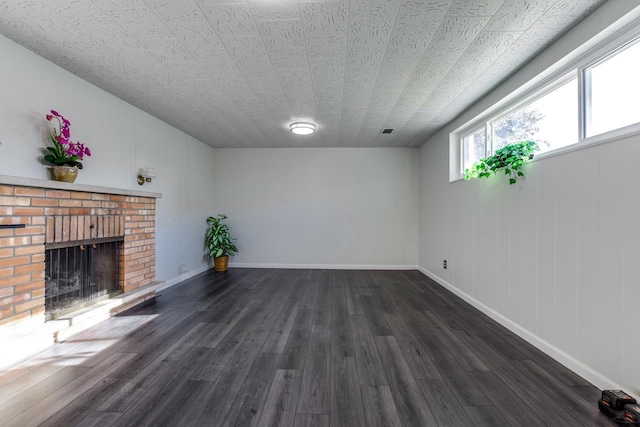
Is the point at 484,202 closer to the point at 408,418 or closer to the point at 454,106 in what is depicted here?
the point at 454,106

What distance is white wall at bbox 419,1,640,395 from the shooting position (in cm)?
153

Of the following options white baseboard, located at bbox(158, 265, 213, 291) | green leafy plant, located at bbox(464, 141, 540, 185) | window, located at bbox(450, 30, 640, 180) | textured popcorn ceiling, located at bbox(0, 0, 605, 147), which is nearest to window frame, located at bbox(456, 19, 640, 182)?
window, located at bbox(450, 30, 640, 180)

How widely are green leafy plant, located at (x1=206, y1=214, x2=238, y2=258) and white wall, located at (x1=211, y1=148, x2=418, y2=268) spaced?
30cm

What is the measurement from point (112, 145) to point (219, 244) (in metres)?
2.46

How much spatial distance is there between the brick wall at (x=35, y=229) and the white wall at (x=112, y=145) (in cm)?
20

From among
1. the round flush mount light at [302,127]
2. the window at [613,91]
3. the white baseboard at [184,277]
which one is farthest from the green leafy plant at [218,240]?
the window at [613,91]

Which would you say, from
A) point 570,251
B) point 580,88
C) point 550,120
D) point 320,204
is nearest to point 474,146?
point 550,120

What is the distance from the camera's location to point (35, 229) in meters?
2.16

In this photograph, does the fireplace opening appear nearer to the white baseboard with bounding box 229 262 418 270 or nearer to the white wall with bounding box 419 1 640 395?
the white baseboard with bounding box 229 262 418 270

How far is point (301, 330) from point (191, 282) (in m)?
2.55

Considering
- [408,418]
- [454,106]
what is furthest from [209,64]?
[408,418]

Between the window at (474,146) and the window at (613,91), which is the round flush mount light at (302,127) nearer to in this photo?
the window at (474,146)

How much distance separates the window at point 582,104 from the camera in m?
1.58

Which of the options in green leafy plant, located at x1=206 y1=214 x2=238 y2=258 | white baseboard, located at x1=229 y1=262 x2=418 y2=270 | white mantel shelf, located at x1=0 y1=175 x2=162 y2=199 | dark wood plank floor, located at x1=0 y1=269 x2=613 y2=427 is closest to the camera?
dark wood plank floor, located at x1=0 y1=269 x2=613 y2=427
